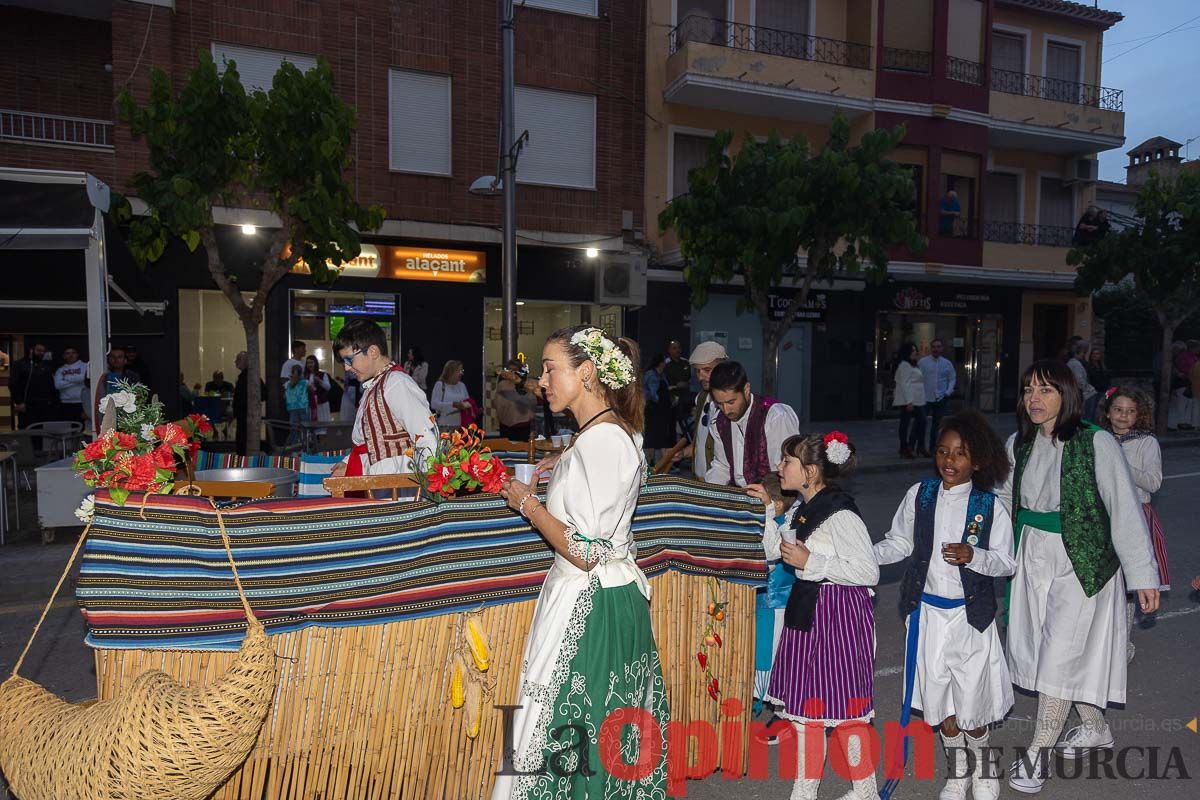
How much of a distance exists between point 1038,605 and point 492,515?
2689 millimetres

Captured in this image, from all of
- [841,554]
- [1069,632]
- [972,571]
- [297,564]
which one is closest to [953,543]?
[972,571]

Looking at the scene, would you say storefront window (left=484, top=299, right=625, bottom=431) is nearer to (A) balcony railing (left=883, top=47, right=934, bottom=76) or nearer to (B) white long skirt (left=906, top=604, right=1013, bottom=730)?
(A) balcony railing (left=883, top=47, right=934, bottom=76)

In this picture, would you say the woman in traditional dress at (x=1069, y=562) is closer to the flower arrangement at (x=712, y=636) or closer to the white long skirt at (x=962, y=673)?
the white long skirt at (x=962, y=673)

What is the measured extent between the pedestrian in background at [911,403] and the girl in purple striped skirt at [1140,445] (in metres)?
8.95

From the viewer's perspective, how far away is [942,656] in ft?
12.4

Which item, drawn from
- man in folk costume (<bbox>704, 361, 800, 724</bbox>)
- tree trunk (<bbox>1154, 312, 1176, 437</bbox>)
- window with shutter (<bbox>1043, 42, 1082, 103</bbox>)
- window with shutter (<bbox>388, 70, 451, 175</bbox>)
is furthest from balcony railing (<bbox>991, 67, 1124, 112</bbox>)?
man in folk costume (<bbox>704, 361, 800, 724</bbox>)

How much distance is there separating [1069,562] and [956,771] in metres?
1.11

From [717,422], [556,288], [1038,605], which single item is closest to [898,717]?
[1038,605]

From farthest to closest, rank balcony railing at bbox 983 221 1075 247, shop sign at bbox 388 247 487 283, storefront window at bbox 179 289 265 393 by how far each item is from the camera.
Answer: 1. balcony railing at bbox 983 221 1075 247
2. shop sign at bbox 388 247 487 283
3. storefront window at bbox 179 289 265 393

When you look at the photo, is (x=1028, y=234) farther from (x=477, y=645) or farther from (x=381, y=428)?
(x=477, y=645)

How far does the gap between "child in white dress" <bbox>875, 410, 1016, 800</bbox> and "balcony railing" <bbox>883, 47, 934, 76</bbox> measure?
731 inches

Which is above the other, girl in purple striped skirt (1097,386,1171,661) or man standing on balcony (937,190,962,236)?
man standing on balcony (937,190,962,236)

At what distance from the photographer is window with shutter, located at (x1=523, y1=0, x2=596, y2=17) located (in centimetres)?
1697

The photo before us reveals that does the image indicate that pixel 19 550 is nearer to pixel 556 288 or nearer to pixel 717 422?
pixel 717 422
